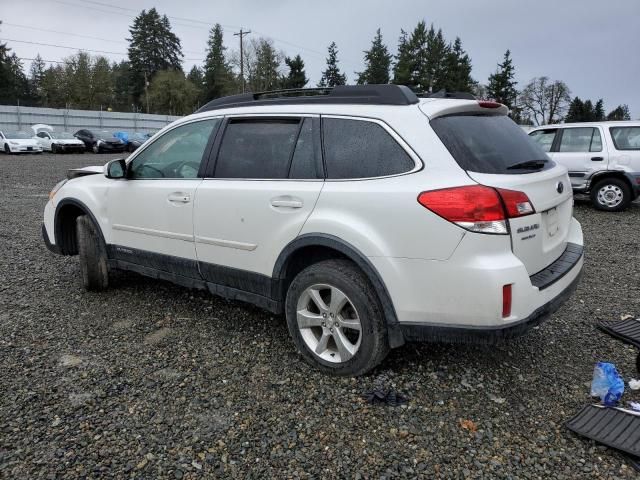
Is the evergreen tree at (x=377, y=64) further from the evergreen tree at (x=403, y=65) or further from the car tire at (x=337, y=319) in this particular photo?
the car tire at (x=337, y=319)

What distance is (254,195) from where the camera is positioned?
339 centimetres

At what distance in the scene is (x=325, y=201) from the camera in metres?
3.06

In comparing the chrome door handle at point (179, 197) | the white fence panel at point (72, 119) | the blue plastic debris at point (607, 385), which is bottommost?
the blue plastic debris at point (607, 385)

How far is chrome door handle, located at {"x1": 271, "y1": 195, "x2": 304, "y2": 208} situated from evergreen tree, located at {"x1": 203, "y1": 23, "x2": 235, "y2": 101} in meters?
70.2

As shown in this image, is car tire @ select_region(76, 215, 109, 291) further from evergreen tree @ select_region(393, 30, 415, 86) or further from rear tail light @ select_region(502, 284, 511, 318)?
evergreen tree @ select_region(393, 30, 415, 86)

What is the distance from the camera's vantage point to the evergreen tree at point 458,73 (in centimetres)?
6775

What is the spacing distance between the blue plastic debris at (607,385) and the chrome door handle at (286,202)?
2011mm

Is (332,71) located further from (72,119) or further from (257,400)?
(257,400)

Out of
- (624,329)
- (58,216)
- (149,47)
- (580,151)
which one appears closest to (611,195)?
(580,151)

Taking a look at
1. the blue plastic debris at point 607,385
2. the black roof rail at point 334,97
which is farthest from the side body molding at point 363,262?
the blue plastic debris at point 607,385

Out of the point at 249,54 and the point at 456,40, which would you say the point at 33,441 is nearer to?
the point at 249,54

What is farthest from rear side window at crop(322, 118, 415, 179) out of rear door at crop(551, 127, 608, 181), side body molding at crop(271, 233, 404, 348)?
rear door at crop(551, 127, 608, 181)

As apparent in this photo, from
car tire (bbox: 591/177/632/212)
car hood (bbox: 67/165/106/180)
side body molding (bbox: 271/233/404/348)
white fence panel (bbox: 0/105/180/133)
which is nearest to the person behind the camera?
side body molding (bbox: 271/233/404/348)

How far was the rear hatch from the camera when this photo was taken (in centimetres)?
274
